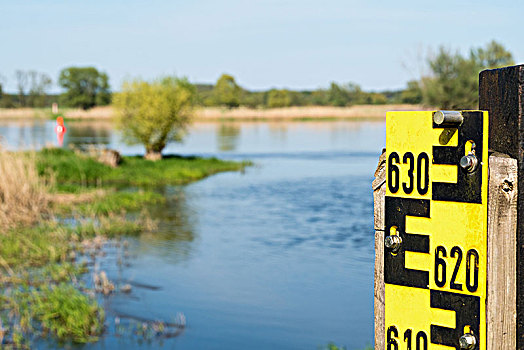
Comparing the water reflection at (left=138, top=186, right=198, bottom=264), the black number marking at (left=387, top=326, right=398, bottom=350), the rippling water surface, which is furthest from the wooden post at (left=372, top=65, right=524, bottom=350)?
the water reflection at (left=138, top=186, right=198, bottom=264)

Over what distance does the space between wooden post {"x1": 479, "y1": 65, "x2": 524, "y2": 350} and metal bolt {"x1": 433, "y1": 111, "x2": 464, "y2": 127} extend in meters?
0.11

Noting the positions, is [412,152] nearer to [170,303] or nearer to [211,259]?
[170,303]

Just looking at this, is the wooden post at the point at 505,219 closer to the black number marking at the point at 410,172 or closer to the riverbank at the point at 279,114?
the black number marking at the point at 410,172

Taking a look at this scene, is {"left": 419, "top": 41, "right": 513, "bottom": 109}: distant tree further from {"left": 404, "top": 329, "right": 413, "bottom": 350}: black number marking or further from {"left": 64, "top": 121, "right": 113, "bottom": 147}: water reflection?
{"left": 404, "top": 329, "right": 413, "bottom": 350}: black number marking

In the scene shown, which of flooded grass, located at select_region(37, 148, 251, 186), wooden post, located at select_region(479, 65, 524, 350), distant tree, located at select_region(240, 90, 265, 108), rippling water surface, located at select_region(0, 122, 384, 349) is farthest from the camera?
distant tree, located at select_region(240, 90, 265, 108)

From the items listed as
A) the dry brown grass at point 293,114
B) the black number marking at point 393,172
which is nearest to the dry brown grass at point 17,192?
the black number marking at point 393,172

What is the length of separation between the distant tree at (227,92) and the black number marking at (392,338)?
9915 centimetres

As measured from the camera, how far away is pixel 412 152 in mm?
2051

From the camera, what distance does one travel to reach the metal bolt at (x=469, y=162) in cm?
189

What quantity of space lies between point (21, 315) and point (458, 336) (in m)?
7.34

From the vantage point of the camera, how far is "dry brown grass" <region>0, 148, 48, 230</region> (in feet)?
42.1

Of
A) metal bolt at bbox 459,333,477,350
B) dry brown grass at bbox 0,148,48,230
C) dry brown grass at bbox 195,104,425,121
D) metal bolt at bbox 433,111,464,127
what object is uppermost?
dry brown grass at bbox 195,104,425,121

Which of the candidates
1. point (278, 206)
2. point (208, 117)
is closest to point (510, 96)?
point (278, 206)

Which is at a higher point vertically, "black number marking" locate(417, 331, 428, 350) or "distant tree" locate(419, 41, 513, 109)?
"distant tree" locate(419, 41, 513, 109)
